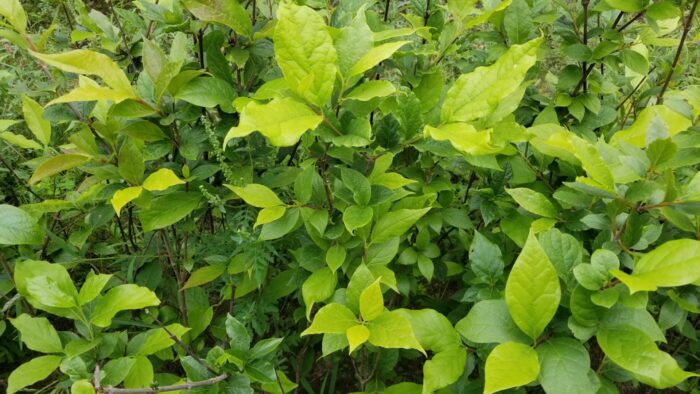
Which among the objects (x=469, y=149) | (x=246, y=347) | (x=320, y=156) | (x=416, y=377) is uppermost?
(x=469, y=149)

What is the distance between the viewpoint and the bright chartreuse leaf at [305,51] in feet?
2.95

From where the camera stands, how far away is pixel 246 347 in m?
1.09

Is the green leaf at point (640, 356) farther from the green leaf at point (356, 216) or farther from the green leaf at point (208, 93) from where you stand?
the green leaf at point (208, 93)

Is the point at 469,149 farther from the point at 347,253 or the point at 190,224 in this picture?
the point at 190,224

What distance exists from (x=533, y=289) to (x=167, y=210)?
86 centimetres

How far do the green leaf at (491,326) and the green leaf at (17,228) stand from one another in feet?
3.22

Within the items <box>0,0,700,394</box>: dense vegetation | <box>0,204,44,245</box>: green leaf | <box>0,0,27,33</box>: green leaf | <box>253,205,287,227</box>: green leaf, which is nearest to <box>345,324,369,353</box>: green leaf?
<box>0,0,700,394</box>: dense vegetation

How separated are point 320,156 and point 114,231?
3.50 feet

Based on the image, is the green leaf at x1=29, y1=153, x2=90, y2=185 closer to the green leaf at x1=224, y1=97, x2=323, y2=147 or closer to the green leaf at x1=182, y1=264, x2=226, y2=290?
the green leaf at x1=182, y1=264, x2=226, y2=290

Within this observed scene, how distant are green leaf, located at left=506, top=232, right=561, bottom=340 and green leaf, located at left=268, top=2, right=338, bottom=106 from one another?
455 mm

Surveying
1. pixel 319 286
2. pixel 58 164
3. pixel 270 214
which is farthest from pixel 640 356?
pixel 58 164

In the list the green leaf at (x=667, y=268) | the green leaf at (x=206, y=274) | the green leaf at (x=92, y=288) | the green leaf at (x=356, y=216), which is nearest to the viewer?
the green leaf at (x=667, y=268)

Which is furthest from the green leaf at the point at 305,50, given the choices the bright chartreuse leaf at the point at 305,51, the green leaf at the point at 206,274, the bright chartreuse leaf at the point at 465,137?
the green leaf at the point at 206,274

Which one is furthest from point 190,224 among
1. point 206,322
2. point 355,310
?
point 355,310
